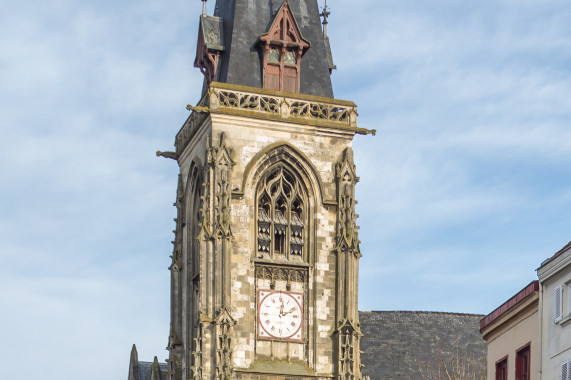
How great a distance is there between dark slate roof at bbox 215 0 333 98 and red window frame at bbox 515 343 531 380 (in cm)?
2440

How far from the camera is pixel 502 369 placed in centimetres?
4156

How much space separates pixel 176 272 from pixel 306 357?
6.69m

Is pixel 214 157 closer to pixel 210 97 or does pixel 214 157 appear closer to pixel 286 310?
pixel 210 97

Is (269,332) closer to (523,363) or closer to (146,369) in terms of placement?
(146,369)

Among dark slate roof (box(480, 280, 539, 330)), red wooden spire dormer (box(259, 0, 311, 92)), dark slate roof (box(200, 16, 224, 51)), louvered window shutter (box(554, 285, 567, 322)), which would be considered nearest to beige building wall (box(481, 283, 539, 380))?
dark slate roof (box(480, 280, 539, 330))

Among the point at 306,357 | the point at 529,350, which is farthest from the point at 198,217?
the point at 529,350

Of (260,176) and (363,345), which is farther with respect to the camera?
(363,345)

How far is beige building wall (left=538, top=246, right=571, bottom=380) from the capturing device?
36688 millimetres

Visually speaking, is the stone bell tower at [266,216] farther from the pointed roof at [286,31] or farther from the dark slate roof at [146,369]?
the dark slate roof at [146,369]

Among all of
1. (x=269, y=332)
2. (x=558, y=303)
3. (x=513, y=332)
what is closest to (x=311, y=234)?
(x=269, y=332)

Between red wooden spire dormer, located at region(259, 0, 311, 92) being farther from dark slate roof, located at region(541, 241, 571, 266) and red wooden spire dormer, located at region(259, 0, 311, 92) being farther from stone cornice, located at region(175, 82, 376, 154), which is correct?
dark slate roof, located at region(541, 241, 571, 266)

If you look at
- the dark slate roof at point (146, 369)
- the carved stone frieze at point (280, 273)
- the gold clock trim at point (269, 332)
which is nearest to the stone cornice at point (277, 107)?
the carved stone frieze at point (280, 273)

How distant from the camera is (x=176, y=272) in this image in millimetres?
63875

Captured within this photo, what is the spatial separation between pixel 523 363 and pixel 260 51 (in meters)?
25.6
